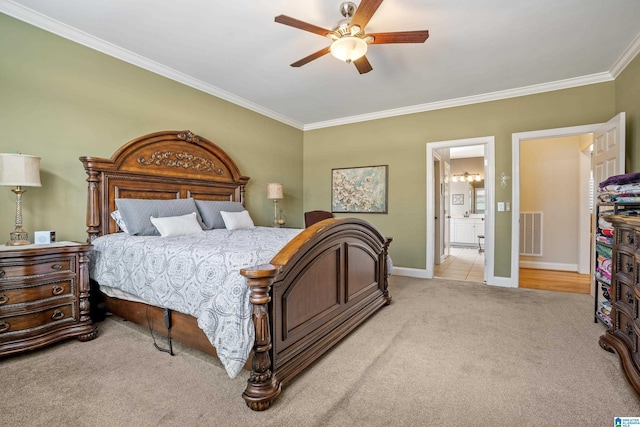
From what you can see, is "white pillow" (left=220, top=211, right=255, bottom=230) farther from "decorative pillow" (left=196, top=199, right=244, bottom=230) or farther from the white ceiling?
the white ceiling

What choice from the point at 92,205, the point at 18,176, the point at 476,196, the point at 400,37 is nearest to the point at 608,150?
the point at 400,37

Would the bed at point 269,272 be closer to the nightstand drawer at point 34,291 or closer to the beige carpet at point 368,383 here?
the beige carpet at point 368,383

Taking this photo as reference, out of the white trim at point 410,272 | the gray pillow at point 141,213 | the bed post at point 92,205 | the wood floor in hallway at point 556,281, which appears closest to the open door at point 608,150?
the wood floor in hallway at point 556,281

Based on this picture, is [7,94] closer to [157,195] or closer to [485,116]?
[157,195]

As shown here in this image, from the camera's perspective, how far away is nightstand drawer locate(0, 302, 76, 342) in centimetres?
199

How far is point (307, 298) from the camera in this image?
1954mm

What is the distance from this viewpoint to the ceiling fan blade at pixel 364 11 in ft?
6.24

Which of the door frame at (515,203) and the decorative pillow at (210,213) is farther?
the door frame at (515,203)

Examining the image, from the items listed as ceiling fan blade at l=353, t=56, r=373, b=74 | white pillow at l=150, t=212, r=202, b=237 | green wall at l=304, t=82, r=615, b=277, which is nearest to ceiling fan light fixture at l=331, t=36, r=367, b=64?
ceiling fan blade at l=353, t=56, r=373, b=74

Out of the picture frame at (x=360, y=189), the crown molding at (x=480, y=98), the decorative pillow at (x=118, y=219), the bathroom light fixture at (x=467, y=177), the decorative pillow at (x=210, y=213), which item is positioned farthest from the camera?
the bathroom light fixture at (x=467, y=177)

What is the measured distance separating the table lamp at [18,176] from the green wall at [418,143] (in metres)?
4.01

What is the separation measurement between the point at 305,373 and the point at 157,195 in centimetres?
257

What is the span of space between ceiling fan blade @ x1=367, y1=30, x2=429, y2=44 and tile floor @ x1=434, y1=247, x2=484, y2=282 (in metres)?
3.52

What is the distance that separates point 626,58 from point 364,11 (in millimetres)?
3067
